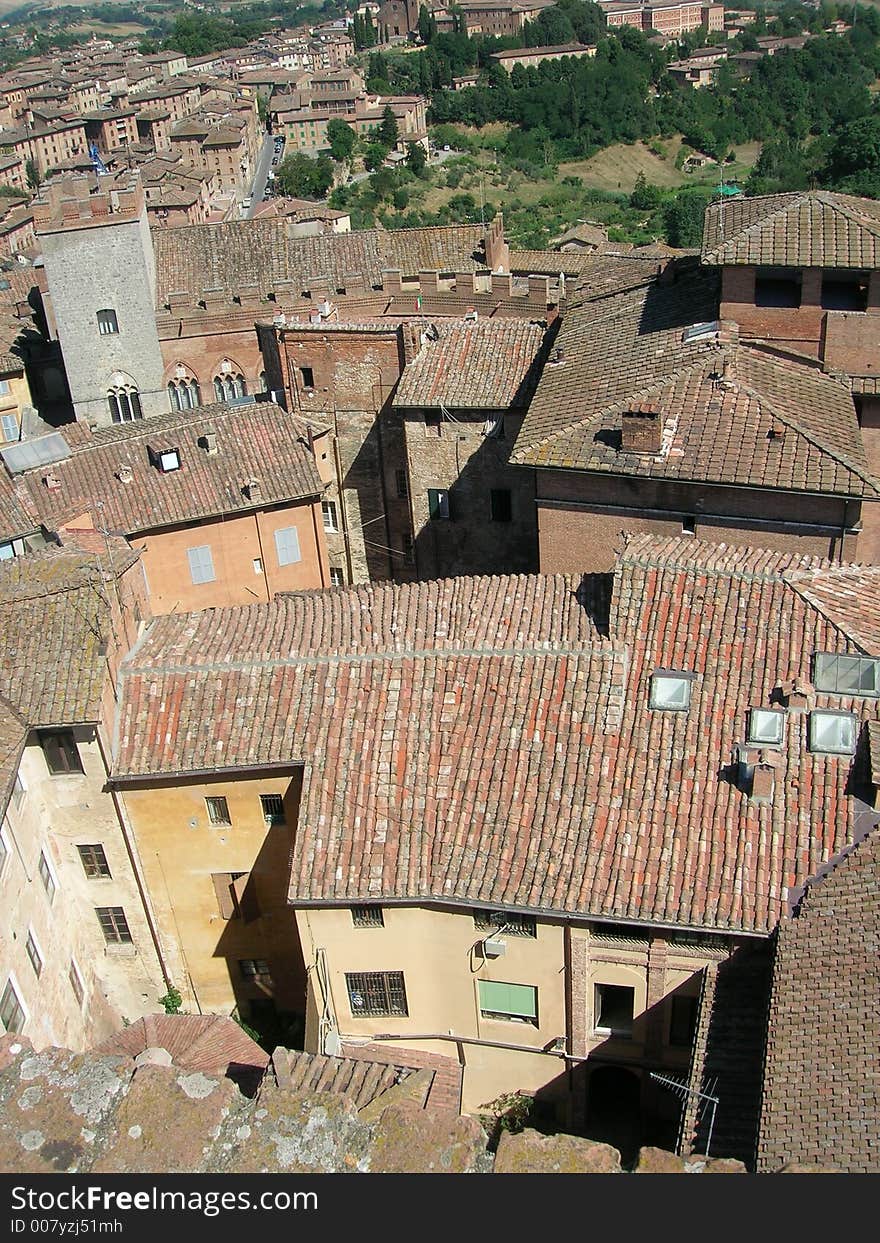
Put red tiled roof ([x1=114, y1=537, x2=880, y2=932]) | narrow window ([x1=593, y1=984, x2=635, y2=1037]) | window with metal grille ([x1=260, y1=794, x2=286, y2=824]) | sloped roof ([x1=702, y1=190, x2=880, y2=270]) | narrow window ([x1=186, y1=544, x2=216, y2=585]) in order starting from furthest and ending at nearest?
narrow window ([x1=186, y1=544, x2=216, y2=585])
sloped roof ([x1=702, y1=190, x2=880, y2=270])
window with metal grille ([x1=260, y1=794, x2=286, y2=824])
narrow window ([x1=593, y1=984, x2=635, y2=1037])
red tiled roof ([x1=114, y1=537, x2=880, y2=932])

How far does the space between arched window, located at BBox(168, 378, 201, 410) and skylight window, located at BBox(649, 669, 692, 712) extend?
35582mm

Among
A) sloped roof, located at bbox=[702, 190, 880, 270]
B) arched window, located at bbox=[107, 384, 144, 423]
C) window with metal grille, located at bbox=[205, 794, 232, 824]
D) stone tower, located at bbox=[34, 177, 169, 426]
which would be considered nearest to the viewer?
window with metal grille, located at bbox=[205, 794, 232, 824]

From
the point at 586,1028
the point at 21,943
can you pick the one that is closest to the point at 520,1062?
the point at 586,1028

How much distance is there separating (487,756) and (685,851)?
178 inches

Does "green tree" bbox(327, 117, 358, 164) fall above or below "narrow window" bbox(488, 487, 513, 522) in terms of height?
below

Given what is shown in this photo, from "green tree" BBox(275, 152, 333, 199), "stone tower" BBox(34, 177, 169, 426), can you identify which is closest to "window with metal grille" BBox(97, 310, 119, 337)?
"stone tower" BBox(34, 177, 169, 426)

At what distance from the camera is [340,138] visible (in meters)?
168

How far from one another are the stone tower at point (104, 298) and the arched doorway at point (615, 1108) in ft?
125

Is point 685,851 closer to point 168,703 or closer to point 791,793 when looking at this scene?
point 791,793

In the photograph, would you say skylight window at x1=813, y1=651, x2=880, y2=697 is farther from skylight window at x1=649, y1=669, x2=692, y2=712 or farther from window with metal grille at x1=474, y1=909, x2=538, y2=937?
window with metal grille at x1=474, y1=909, x2=538, y2=937

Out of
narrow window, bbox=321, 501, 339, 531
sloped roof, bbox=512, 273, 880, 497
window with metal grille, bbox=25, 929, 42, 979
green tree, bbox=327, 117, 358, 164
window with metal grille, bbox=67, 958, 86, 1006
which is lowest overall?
green tree, bbox=327, 117, 358, 164

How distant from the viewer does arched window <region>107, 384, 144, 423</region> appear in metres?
53.3

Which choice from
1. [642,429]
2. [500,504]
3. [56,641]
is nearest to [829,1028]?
[642,429]

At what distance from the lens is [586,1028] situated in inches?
961
